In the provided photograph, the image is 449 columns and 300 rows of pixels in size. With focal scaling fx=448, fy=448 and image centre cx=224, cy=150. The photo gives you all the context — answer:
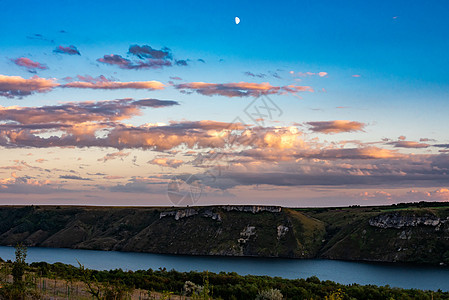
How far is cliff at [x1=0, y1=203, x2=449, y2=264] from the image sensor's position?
380 feet

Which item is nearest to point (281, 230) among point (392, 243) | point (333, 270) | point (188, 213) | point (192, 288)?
point (392, 243)

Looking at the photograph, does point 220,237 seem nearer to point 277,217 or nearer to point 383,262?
point 277,217

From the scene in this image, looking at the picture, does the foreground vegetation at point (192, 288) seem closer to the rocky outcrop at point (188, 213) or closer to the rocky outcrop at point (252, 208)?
the rocky outcrop at point (252, 208)

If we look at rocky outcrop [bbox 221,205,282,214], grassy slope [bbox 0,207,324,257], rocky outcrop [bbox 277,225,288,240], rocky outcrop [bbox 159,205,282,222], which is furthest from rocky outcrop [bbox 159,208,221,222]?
rocky outcrop [bbox 277,225,288,240]

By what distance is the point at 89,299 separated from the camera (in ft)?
103

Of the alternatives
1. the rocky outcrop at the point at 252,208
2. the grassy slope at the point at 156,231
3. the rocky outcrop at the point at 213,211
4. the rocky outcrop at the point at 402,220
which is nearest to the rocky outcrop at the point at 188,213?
the rocky outcrop at the point at 213,211

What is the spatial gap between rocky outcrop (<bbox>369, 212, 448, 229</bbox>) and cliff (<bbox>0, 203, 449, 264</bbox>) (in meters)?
0.24

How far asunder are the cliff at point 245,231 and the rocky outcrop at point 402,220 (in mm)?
240

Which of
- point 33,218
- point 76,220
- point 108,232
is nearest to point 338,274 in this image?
point 108,232

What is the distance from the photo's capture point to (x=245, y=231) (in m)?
138

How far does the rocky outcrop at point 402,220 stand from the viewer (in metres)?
118

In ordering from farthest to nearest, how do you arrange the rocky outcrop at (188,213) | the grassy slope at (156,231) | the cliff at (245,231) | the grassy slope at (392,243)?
the rocky outcrop at (188,213)
the grassy slope at (156,231)
the cliff at (245,231)
the grassy slope at (392,243)

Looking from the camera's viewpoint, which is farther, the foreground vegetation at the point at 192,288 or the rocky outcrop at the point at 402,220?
the rocky outcrop at the point at 402,220

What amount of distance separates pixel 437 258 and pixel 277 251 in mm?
40770
